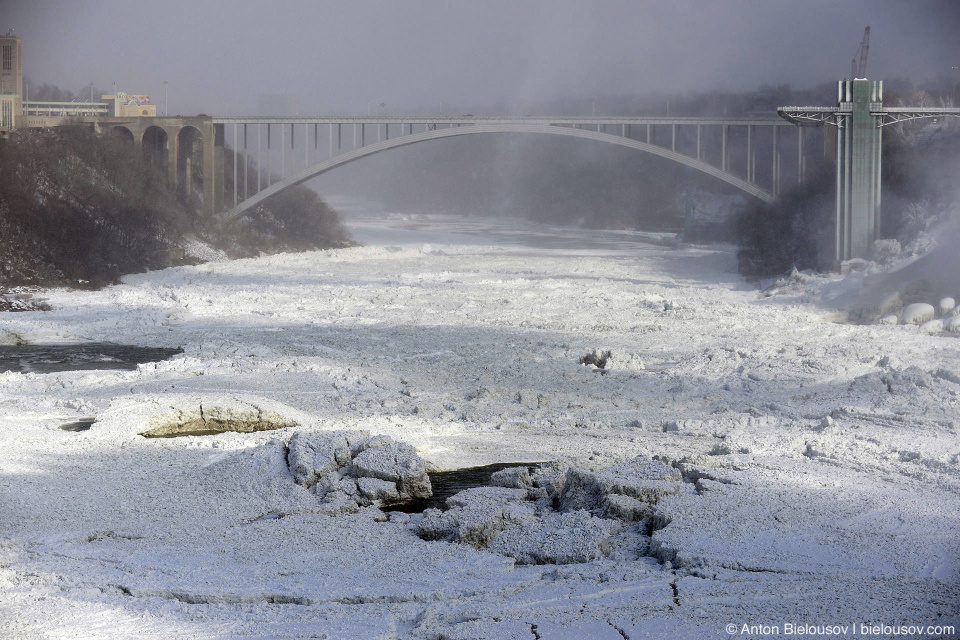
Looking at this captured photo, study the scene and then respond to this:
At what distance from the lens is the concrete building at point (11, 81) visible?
144ft

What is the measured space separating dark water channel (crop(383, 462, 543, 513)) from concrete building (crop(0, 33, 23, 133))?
40144mm

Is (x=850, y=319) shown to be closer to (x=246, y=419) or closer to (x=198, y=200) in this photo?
(x=246, y=419)

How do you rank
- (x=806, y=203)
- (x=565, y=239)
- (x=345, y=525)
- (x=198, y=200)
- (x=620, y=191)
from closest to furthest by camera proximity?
(x=345, y=525) < (x=806, y=203) < (x=198, y=200) < (x=565, y=239) < (x=620, y=191)

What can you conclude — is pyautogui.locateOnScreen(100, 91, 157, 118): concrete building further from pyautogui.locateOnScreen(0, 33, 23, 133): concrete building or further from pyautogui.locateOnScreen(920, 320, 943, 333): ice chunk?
pyautogui.locateOnScreen(920, 320, 943, 333): ice chunk

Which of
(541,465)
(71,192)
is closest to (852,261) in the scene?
(541,465)

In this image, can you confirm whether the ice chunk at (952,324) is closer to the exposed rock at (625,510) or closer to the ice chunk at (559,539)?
the exposed rock at (625,510)

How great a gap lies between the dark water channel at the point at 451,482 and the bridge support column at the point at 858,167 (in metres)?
19.2

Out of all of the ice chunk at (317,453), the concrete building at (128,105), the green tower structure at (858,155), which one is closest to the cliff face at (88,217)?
the concrete building at (128,105)

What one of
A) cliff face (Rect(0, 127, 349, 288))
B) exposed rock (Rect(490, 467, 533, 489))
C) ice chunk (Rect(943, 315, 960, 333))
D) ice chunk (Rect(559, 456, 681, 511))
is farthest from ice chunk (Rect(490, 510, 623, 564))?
cliff face (Rect(0, 127, 349, 288))

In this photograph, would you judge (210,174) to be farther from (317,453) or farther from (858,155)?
(317,453)

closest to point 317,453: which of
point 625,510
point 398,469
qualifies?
point 398,469

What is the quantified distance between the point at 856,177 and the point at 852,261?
2.46 metres

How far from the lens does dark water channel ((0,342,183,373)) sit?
16.4m

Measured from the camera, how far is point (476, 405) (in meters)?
12.8
